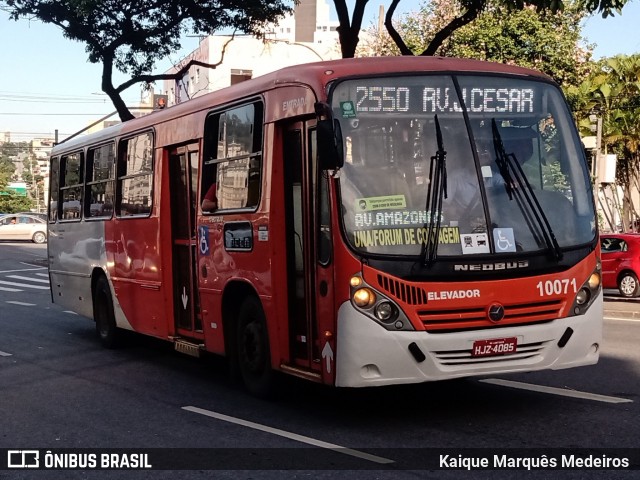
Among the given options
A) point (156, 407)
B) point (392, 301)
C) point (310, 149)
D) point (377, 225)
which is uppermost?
point (310, 149)

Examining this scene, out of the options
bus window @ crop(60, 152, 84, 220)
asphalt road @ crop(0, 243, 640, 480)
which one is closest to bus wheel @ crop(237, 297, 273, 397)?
asphalt road @ crop(0, 243, 640, 480)

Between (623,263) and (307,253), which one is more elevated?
(307,253)

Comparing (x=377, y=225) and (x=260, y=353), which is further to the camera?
(x=260, y=353)

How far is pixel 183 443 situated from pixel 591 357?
3405mm

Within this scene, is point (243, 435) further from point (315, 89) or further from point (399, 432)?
point (315, 89)

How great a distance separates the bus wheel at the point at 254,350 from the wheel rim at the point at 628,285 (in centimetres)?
1394

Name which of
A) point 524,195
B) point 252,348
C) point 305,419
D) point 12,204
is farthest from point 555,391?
point 12,204

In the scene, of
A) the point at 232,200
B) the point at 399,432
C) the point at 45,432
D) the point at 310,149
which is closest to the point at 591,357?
the point at 399,432

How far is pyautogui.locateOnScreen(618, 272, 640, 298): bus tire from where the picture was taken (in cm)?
2195

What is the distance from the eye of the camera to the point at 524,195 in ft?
27.4

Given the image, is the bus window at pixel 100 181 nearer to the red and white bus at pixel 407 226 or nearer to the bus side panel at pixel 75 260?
the bus side panel at pixel 75 260

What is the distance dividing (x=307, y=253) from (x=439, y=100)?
1643 millimetres

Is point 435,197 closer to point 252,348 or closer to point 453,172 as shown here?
point 453,172

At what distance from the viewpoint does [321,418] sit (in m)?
8.79
